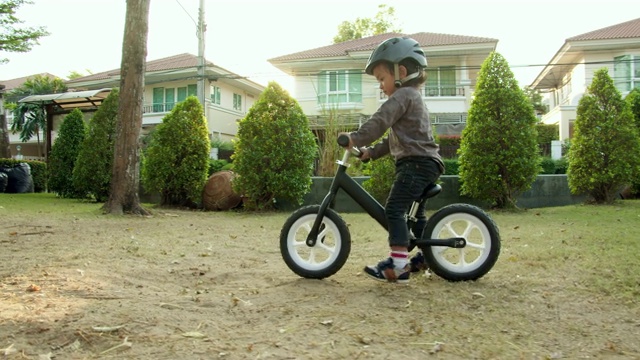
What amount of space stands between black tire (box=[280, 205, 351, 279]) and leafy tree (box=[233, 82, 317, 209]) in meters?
6.43

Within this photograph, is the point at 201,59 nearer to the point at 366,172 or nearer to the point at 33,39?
the point at 33,39

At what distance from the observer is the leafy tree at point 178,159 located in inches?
436

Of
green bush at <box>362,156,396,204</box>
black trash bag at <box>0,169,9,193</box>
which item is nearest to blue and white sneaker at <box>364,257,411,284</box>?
green bush at <box>362,156,396,204</box>

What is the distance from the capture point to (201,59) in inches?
920

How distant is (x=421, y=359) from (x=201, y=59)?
22709 mm

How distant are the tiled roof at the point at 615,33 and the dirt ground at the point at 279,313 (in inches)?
897

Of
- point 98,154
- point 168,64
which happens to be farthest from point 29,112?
point 98,154

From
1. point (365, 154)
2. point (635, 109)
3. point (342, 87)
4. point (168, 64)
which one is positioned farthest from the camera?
point (168, 64)

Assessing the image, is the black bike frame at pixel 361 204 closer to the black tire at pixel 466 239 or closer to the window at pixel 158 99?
the black tire at pixel 466 239

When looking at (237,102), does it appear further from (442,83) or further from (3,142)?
(3,142)

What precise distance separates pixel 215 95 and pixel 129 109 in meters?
23.2

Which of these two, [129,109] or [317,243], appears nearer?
[317,243]

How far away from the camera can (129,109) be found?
9008 mm

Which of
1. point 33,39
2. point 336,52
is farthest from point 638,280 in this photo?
point 336,52
